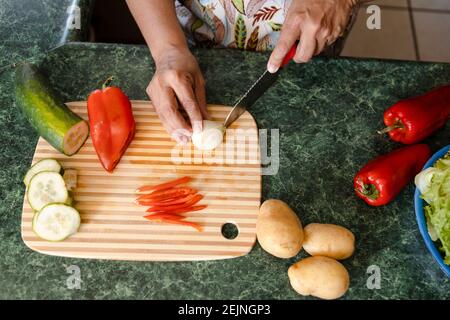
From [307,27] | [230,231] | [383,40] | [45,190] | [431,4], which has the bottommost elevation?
[383,40]

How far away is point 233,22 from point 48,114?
74 cm

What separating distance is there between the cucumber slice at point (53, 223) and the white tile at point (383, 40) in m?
2.21

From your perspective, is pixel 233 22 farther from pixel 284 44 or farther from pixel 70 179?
pixel 70 179

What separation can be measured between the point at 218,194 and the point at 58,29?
2.85 feet

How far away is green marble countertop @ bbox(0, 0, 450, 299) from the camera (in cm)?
133

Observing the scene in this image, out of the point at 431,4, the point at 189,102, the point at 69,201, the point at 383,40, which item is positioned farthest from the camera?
the point at 431,4

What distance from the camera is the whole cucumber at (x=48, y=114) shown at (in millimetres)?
1427

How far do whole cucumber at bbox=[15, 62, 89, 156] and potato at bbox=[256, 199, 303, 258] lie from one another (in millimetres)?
626

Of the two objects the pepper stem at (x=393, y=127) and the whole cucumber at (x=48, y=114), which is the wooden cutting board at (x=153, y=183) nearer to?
the whole cucumber at (x=48, y=114)

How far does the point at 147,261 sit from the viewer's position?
1.35 m

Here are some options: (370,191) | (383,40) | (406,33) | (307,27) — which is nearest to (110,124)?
(307,27)

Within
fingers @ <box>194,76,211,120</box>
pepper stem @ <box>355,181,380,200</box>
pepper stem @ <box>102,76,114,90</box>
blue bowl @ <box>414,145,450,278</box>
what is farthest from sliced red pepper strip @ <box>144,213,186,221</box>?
blue bowl @ <box>414,145,450,278</box>

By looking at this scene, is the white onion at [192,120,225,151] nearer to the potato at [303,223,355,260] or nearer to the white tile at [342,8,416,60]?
the potato at [303,223,355,260]

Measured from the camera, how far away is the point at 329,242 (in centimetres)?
131
